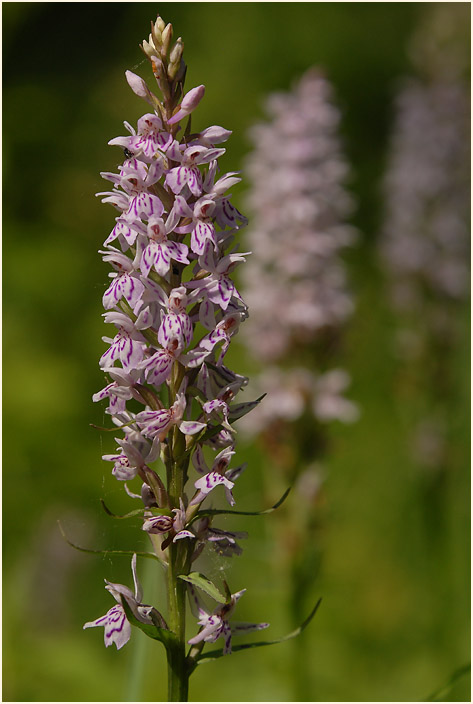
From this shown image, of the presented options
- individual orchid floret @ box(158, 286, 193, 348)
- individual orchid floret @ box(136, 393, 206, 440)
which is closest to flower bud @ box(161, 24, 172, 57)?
individual orchid floret @ box(158, 286, 193, 348)

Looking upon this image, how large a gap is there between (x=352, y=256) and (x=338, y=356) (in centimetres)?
531

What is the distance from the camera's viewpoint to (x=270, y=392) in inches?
153

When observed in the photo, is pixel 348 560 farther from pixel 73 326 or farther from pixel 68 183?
pixel 68 183

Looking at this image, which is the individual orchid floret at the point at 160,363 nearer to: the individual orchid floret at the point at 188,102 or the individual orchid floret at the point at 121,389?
the individual orchid floret at the point at 121,389

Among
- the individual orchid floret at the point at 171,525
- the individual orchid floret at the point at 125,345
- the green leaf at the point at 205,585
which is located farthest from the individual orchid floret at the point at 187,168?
the green leaf at the point at 205,585

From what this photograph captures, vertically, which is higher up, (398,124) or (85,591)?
(398,124)

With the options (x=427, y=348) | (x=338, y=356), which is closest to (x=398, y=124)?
(x=427, y=348)

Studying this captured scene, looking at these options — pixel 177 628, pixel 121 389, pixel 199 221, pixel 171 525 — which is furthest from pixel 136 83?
pixel 177 628

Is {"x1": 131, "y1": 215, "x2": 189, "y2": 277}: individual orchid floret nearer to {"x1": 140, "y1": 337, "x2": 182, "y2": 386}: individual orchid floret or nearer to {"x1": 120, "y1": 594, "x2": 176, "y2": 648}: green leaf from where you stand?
{"x1": 140, "y1": 337, "x2": 182, "y2": 386}: individual orchid floret

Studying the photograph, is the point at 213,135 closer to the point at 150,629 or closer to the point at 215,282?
the point at 215,282

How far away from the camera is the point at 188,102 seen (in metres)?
1.69

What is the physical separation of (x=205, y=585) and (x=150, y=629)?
0.15 metres

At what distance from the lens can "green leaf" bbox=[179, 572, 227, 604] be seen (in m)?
1.55

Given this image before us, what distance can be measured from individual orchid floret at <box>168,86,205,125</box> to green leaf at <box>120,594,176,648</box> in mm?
1003
